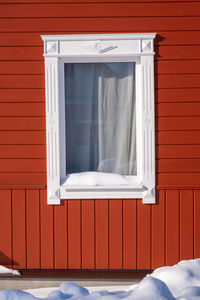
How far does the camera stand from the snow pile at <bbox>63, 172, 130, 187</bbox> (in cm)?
470

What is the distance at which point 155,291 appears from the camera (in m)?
3.18

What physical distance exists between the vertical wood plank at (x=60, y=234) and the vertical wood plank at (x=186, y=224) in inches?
50.0

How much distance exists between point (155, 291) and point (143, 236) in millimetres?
1547

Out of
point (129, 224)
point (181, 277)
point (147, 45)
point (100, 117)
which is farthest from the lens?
point (100, 117)

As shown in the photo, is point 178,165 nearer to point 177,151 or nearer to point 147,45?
point 177,151

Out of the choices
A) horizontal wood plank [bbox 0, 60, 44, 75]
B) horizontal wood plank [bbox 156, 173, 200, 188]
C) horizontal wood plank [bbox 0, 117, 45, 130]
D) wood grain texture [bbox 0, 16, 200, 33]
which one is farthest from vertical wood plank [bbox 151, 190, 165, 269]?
horizontal wood plank [bbox 0, 60, 44, 75]

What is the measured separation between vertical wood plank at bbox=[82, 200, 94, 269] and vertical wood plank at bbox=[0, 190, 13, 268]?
2.65 feet

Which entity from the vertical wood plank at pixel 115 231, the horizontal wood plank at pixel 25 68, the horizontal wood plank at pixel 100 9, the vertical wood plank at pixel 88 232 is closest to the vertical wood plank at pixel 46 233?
the vertical wood plank at pixel 88 232

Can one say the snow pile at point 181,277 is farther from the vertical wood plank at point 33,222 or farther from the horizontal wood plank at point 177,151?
the vertical wood plank at point 33,222

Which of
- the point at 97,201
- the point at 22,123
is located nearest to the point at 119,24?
the point at 22,123

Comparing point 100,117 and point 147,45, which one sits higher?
point 147,45

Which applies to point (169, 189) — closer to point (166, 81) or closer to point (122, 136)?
point (122, 136)

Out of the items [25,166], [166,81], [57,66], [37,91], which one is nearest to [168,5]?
[166,81]

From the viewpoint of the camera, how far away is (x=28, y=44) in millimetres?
4676
